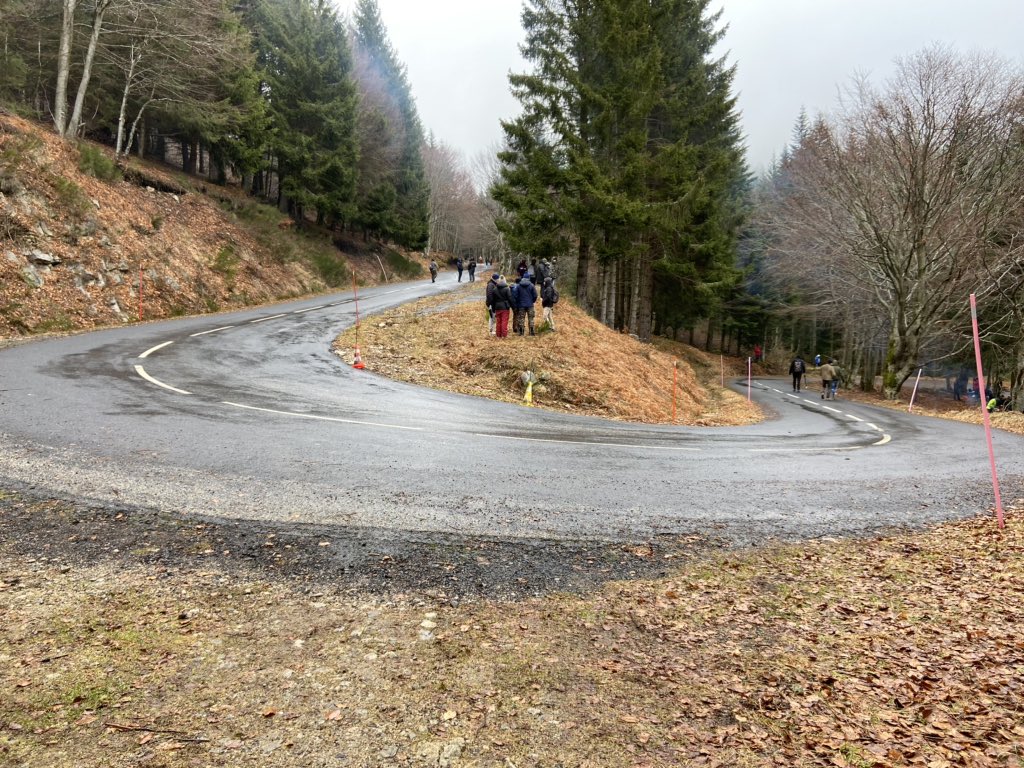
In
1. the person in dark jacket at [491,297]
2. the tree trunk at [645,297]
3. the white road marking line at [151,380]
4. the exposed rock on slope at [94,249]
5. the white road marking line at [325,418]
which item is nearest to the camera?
the white road marking line at [325,418]

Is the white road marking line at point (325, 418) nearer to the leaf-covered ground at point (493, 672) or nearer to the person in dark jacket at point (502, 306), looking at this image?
the leaf-covered ground at point (493, 672)

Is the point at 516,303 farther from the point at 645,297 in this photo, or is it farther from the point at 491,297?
→ the point at 645,297

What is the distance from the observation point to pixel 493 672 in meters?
2.73

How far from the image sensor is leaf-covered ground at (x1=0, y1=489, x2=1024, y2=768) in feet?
7.35

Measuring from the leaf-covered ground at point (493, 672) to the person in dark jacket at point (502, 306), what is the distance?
12061mm

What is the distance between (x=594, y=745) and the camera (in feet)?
7.47

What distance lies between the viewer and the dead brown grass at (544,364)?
532 inches

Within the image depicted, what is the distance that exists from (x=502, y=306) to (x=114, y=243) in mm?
14936

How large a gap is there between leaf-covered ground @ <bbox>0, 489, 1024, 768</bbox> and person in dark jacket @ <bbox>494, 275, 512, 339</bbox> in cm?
1206

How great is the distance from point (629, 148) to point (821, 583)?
18884 millimetres

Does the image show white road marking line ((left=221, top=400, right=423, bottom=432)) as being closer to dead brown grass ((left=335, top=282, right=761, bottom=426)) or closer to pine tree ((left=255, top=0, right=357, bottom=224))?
dead brown grass ((left=335, top=282, right=761, bottom=426))

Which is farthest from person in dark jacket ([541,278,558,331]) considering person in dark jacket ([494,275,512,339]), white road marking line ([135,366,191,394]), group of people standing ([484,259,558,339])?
white road marking line ([135,366,191,394])

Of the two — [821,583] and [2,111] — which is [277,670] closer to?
[821,583]

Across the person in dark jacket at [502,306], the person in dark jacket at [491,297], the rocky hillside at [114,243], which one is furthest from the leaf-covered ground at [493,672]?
the rocky hillside at [114,243]
